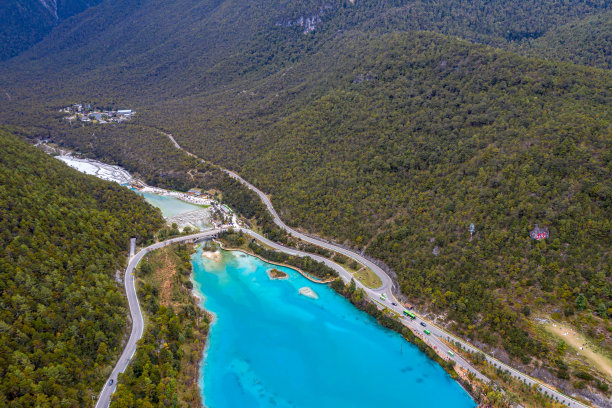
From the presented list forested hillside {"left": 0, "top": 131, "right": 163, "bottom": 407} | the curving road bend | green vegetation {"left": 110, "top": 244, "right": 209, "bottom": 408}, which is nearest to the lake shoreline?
the curving road bend

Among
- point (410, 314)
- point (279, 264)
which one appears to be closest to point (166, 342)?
point (279, 264)

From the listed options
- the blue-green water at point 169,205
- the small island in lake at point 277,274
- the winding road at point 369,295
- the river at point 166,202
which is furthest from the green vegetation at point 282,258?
the blue-green water at point 169,205

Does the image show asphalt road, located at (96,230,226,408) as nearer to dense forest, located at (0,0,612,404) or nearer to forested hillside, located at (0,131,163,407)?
forested hillside, located at (0,131,163,407)

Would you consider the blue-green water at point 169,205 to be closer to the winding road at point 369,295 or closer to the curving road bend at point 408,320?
the winding road at point 369,295

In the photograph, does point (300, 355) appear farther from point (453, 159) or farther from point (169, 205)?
point (169, 205)

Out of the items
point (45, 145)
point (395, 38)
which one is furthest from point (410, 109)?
point (45, 145)
